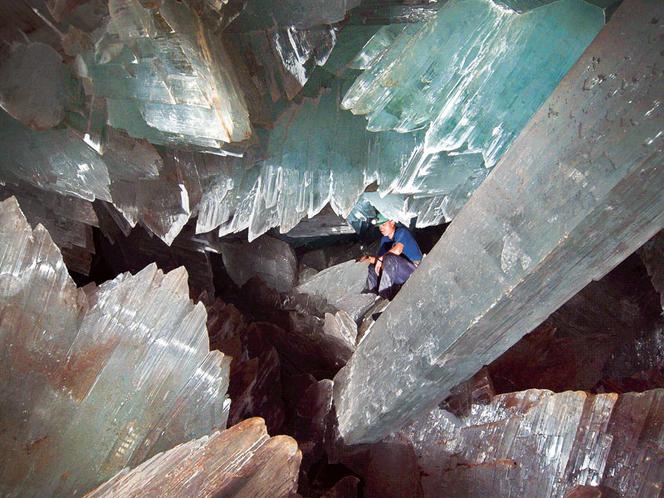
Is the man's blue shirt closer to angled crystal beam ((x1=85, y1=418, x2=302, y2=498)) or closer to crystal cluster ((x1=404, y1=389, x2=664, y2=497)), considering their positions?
crystal cluster ((x1=404, y1=389, x2=664, y2=497))

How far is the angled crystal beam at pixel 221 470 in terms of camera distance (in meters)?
1.36

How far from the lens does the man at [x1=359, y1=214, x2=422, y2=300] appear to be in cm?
353

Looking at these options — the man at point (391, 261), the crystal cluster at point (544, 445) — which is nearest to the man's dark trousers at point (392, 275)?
the man at point (391, 261)

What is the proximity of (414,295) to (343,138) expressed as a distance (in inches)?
27.2

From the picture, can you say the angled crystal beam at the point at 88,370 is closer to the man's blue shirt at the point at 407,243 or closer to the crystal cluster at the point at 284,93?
the crystal cluster at the point at 284,93

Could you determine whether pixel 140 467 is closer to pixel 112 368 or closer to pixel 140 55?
pixel 112 368

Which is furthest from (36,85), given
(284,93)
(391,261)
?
(391,261)

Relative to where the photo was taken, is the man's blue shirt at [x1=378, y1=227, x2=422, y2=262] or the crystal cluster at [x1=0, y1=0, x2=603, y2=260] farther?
the man's blue shirt at [x1=378, y1=227, x2=422, y2=262]

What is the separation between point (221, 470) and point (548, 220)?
0.96 m

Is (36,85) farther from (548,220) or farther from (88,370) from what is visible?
(548,220)

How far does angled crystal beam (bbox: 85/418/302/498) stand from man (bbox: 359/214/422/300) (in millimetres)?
2082

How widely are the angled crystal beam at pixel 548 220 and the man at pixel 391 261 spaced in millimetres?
1513

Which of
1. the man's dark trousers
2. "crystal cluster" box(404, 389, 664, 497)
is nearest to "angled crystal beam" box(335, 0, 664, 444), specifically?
"crystal cluster" box(404, 389, 664, 497)

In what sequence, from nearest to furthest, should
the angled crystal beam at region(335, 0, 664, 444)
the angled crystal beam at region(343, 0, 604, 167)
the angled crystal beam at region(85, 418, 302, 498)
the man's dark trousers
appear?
the angled crystal beam at region(335, 0, 664, 444) → the angled crystal beam at region(85, 418, 302, 498) → the angled crystal beam at region(343, 0, 604, 167) → the man's dark trousers
